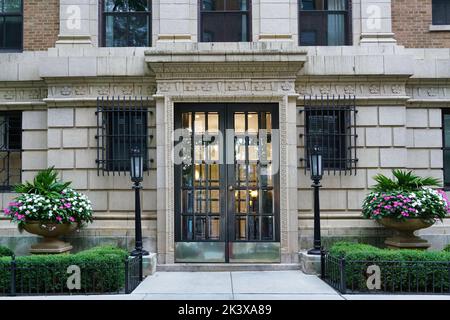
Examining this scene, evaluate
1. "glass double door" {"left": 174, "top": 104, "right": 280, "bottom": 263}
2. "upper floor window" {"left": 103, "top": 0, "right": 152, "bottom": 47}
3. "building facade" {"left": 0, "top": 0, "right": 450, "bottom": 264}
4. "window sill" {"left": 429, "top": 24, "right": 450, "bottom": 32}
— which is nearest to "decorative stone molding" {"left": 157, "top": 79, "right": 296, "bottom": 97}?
"building facade" {"left": 0, "top": 0, "right": 450, "bottom": 264}

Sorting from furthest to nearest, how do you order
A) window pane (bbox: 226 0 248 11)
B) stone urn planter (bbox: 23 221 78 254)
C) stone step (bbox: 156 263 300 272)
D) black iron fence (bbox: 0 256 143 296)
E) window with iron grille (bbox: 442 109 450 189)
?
1. window with iron grille (bbox: 442 109 450 189)
2. window pane (bbox: 226 0 248 11)
3. stone step (bbox: 156 263 300 272)
4. stone urn planter (bbox: 23 221 78 254)
5. black iron fence (bbox: 0 256 143 296)

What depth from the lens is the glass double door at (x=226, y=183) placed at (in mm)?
13062

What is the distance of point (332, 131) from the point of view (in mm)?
13516

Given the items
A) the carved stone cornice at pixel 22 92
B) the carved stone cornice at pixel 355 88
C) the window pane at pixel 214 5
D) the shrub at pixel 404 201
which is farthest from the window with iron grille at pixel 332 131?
the carved stone cornice at pixel 22 92

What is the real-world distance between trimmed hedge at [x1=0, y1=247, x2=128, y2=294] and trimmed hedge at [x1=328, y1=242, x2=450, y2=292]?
4.52m

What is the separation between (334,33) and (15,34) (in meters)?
8.50

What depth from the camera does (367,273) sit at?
1007 centimetres

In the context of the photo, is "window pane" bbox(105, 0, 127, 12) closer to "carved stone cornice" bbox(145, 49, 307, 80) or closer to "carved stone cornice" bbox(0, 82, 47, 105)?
"carved stone cornice" bbox(145, 49, 307, 80)

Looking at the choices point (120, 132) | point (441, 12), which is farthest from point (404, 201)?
point (120, 132)

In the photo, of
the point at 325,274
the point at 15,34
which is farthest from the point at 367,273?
the point at 15,34

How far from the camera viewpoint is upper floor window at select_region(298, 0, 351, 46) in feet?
45.5

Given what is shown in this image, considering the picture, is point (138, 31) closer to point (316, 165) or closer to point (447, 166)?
point (316, 165)

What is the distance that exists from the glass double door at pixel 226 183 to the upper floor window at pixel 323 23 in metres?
2.27

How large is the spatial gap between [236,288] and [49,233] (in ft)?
15.0
